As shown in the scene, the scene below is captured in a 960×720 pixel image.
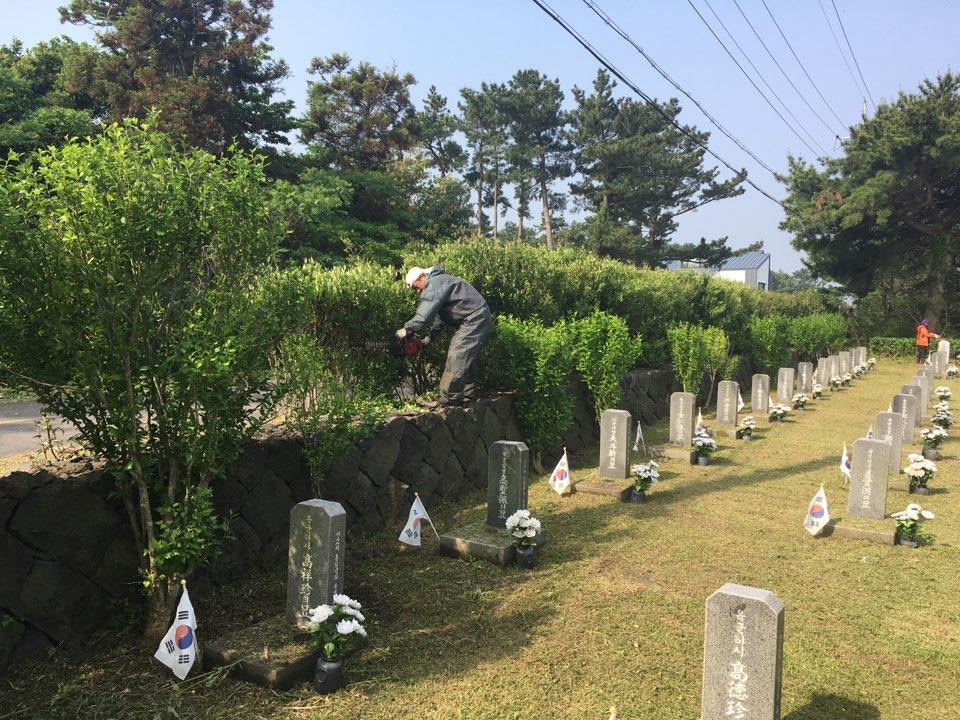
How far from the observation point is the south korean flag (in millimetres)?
3729

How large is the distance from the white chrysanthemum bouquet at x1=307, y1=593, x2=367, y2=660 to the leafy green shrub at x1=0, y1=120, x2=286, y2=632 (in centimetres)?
78

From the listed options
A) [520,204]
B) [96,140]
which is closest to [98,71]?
[96,140]

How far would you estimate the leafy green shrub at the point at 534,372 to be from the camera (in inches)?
346

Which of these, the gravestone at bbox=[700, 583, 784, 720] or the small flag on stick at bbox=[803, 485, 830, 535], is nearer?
the gravestone at bbox=[700, 583, 784, 720]

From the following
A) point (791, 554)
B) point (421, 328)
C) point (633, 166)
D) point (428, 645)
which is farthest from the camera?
point (633, 166)

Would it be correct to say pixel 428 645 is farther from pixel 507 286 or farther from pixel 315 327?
pixel 507 286

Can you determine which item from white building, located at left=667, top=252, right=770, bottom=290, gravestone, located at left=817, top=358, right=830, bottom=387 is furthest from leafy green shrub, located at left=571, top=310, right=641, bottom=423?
white building, located at left=667, top=252, right=770, bottom=290

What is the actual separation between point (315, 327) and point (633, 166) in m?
37.0

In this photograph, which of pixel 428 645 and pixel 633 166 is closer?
pixel 428 645

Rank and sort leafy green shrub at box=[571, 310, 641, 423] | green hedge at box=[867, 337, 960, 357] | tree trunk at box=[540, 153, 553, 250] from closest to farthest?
leafy green shrub at box=[571, 310, 641, 423] < green hedge at box=[867, 337, 960, 357] < tree trunk at box=[540, 153, 553, 250]

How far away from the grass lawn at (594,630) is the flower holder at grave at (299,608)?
0.45 feet

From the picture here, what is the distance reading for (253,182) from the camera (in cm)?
431

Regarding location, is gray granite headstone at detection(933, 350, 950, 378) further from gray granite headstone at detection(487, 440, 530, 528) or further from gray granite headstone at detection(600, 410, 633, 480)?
gray granite headstone at detection(487, 440, 530, 528)

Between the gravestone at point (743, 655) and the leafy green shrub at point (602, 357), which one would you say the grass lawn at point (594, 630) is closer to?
the gravestone at point (743, 655)
